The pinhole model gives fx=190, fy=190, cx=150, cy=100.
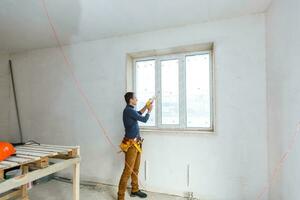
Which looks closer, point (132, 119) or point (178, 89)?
point (132, 119)

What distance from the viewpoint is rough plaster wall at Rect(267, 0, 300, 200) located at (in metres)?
1.49

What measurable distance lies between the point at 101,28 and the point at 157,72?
101 centimetres

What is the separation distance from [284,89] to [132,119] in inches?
64.2

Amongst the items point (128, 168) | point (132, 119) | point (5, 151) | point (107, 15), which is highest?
point (107, 15)

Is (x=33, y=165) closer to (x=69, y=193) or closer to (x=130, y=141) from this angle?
(x=130, y=141)

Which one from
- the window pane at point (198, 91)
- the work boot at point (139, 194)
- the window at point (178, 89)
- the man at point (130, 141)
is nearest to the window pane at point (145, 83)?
the window at point (178, 89)

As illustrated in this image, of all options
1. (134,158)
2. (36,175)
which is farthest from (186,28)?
(36,175)

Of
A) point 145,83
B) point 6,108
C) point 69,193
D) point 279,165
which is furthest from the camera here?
point 6,108

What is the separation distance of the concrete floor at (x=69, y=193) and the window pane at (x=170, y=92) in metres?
1.08

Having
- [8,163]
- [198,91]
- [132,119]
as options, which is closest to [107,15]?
[132,119]

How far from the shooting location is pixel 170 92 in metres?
2.80

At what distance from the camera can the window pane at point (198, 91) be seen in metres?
2.62

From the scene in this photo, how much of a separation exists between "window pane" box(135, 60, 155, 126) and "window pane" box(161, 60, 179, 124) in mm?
164

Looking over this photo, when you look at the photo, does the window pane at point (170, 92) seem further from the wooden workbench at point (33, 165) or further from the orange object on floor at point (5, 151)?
the orange object on floor at point (5, 151)
